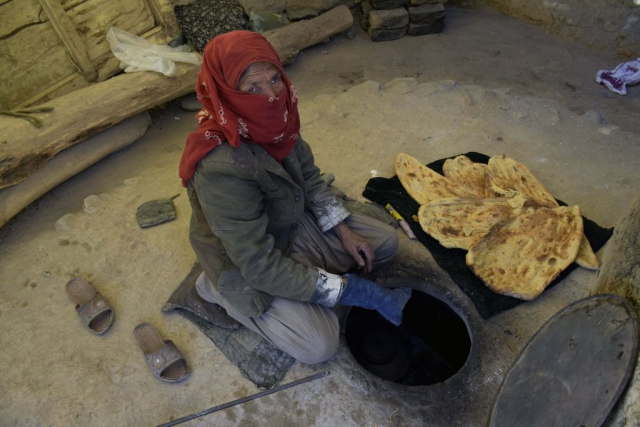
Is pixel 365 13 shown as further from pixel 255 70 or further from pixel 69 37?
pixel 255 70

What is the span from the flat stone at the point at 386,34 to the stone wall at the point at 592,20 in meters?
1.34

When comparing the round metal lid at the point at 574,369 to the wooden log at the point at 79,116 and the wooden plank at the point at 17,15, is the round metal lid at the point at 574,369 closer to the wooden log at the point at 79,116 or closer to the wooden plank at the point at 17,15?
the wooden log at the point at 79,116

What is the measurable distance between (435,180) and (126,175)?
2.36 metres

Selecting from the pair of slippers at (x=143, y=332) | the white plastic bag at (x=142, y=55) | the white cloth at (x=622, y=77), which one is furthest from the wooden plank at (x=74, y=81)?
the white cloth at (x=622, y=77)

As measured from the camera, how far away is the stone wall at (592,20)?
4.52m

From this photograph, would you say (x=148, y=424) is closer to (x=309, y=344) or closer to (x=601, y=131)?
(x=309, y=344)

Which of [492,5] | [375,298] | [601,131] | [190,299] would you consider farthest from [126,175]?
[492,5]

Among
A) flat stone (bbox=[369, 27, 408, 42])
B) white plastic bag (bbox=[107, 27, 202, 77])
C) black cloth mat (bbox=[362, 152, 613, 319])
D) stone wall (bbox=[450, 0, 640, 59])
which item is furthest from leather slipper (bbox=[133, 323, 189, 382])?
stone wall (bbox=[450, 0, 640, 59])

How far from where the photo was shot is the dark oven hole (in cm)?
298

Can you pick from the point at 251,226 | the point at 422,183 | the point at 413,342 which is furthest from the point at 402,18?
the point at 251,226

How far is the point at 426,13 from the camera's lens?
5086 millimetres

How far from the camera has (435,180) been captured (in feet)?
10.7

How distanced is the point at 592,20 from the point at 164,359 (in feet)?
16.6

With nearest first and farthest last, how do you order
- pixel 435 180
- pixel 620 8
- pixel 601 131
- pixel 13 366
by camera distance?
pixel 13 366 < pixel 435 180 < pixel 601 131 < pixel 620 8
